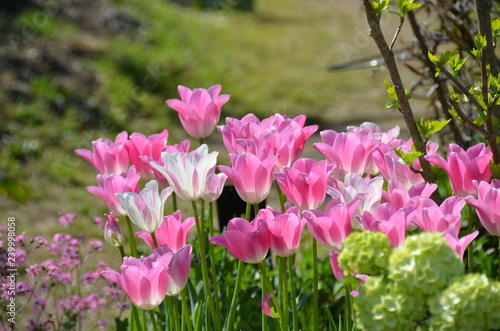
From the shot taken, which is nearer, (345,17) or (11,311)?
(11,311)

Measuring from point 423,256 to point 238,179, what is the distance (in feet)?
1.95

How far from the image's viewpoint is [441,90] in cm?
256

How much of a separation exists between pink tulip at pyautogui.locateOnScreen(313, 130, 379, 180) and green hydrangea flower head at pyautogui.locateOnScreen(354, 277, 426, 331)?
2.02ft

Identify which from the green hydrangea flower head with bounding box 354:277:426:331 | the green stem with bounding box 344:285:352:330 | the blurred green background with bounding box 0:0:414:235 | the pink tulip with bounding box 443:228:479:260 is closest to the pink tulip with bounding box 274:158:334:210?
the green stem with bounding box 344:285:352:330

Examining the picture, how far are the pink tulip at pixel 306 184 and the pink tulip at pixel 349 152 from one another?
6.2 inches

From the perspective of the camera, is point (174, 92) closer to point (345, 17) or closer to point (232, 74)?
point (232, 74)

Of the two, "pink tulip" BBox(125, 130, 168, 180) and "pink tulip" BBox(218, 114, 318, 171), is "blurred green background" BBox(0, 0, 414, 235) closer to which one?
"pink tulip" BBox(125, 130, 168, 180)

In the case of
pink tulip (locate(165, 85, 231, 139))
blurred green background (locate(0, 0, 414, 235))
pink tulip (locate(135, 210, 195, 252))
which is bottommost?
pink tulip (locate(135, 210, 195, 252))

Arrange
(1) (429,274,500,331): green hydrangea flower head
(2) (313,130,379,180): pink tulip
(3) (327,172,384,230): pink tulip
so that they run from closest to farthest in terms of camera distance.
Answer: (1) (429,274,500,331): green hydrangea flower head, (3) (327,172,384,230): pink tulip, (2) (313,130,379,180): pink tulip

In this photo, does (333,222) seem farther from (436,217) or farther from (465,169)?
(465,169)

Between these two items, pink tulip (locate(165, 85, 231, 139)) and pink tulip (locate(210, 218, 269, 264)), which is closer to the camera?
pink tulip (locate(210, 218, 269, 264))

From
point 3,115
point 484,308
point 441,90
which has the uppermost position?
point 3,115

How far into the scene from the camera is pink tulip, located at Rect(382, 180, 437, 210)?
1.54 m

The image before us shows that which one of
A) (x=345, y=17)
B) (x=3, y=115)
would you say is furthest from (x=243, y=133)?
(x=345, y=17)
